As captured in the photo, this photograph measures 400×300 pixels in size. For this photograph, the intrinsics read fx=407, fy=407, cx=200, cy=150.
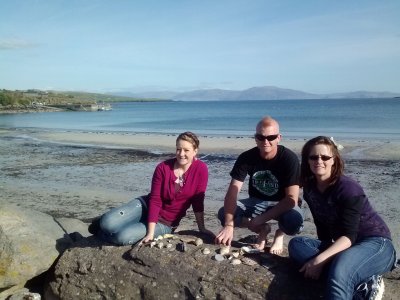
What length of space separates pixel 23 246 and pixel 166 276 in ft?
6.76

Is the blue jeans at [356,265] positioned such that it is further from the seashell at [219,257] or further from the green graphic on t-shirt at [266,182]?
the green graphic on t-shirt at [266,182]

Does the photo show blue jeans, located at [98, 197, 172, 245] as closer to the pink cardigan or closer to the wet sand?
the pink cardigan

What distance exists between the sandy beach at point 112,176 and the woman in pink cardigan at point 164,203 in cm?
319

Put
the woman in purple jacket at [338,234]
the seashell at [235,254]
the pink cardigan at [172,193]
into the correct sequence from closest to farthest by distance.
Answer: the woman in purple jacket at [338,234] → the seashell at [235,254] → the pink cardigan at [172,193]

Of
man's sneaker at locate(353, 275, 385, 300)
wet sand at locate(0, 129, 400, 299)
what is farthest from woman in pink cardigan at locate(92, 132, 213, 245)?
man's sneaker at locate(353, 275, 385, 300)

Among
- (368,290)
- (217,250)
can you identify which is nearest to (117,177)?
(217,250)

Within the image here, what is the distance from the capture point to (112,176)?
49.9 feet

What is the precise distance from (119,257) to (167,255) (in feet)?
2.22

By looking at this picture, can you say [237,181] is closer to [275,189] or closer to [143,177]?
[275,189]

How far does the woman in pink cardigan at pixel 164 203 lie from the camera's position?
542 centimetres

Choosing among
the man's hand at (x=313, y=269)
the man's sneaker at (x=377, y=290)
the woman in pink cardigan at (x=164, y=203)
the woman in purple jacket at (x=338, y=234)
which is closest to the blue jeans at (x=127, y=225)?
the woman in pink cardigan at (x=164, y=203)

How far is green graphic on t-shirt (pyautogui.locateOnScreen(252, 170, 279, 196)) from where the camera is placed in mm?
5520

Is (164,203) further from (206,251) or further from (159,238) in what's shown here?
(206,251)

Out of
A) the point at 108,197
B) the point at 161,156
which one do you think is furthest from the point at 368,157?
the point at 108,197
